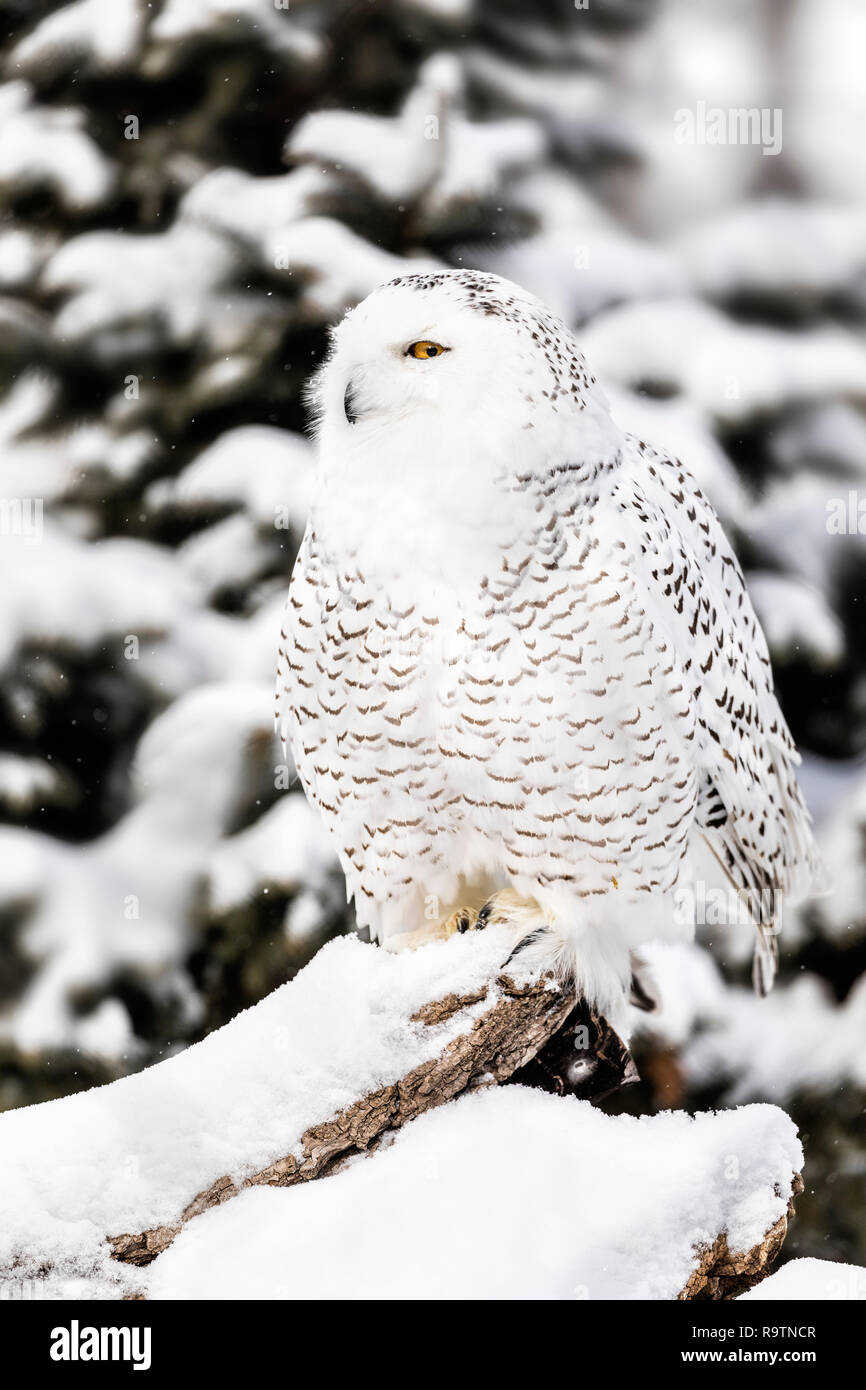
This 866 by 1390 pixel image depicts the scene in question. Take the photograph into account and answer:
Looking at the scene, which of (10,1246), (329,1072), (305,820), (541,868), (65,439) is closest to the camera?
(10,1246)

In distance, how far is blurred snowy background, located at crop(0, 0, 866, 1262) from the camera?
2.24 meters

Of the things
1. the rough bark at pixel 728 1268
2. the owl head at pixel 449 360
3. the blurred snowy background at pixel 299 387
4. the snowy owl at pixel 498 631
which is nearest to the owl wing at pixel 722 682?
the snowy owl at pixel 498 631

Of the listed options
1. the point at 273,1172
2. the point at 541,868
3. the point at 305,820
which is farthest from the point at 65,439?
the point at 273,1172

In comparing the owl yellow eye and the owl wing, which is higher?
the owl yellow eye

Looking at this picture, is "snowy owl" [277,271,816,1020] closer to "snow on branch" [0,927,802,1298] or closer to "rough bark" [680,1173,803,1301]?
"snow on branch" [0,927,802,1298]

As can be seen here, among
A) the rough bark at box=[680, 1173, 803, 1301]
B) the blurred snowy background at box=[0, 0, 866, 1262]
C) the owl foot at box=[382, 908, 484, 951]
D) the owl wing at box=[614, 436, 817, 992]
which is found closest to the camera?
the rough bark at box=[680, 1173, 803, 1301]

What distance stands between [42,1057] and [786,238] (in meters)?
2.11

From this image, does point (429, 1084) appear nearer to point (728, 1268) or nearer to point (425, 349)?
point (728, 1268)

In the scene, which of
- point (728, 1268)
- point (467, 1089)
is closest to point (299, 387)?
point (467, 1089)

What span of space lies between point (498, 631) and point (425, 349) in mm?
294

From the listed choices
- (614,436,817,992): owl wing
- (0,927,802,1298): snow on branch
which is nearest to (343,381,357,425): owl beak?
(614,436,817,992): owl wing

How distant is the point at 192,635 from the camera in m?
2.28

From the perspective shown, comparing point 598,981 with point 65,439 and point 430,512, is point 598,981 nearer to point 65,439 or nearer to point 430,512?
point 430,512

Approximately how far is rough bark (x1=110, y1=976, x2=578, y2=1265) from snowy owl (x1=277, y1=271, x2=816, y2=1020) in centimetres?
6
